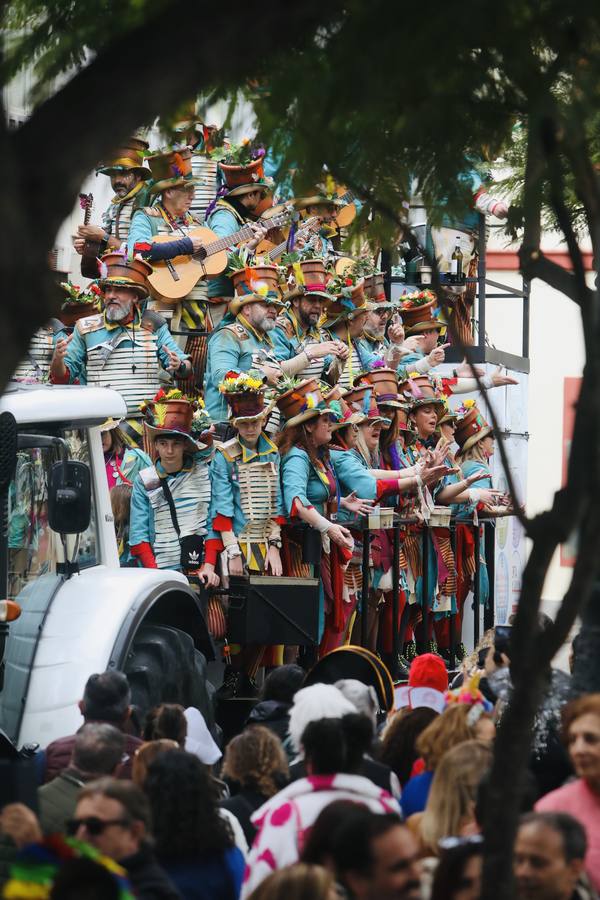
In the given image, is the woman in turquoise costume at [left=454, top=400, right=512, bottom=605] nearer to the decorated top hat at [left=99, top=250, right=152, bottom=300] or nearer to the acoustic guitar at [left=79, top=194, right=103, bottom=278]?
the acoustic guitar at [left=79, top=194, right=103, bottom=278]

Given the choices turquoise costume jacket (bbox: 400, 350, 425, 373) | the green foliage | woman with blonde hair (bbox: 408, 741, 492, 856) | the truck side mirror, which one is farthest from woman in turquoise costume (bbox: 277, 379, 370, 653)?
the green foliage

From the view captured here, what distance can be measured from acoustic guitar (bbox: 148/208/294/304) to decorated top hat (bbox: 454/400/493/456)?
326 centimetres

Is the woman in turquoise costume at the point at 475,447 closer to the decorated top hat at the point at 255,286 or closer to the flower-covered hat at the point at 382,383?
the flower-covered hat at the point at 382,383

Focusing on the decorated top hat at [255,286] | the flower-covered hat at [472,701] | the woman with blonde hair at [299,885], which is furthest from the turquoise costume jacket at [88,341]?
the woman with blonde hair at [299,885]

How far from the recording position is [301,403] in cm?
1172

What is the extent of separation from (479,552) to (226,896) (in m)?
9.96

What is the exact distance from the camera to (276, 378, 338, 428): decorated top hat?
11633 mm

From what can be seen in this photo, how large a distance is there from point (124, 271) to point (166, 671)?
5.10 metres

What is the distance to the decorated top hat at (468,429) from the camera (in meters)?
15.8

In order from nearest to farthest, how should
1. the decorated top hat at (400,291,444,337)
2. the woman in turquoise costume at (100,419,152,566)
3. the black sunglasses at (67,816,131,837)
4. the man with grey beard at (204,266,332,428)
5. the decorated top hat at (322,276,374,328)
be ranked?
the black sunglasses at (67,816,131,837) → the woman in turquoise costume at (100,419,152,566) → the man with grey beard at (204,266,332,428) → the decorated top hat at (322,276,374,328) → the decorated top hat at (400,291,444,337)

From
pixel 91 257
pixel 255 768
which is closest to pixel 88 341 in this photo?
pixel 91 257

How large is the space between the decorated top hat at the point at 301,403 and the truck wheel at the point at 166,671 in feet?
12.0

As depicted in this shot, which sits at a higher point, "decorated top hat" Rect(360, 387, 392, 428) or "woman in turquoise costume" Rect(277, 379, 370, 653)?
"decorated top hat" Rect(360, 387, 392, 428)

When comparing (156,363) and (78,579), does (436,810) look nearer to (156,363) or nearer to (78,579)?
(78,579)
